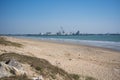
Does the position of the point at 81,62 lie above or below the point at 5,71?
below

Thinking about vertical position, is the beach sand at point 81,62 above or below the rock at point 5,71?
→ below

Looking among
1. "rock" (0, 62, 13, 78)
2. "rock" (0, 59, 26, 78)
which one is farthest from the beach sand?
"rock" (0, 62, 13, 78)

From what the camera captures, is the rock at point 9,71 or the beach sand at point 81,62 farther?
the beach sand at point 81,62

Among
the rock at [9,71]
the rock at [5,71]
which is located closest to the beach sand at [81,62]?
the rock at [9,71]

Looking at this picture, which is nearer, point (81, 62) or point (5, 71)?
point (5, 71)

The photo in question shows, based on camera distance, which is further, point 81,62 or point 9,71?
point 81,62

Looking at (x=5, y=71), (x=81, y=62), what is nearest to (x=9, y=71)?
(x=5, y=71)

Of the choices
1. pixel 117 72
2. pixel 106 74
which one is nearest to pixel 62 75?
pixel 106 74

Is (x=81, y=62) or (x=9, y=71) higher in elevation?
(x=9, y=71)

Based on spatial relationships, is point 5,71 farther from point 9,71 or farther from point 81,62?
point 81,62

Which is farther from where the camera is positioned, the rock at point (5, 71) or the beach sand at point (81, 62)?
the beach sand at point (81, 62)

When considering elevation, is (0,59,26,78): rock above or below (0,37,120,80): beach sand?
above

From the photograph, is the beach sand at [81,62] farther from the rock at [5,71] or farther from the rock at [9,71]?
the rock at [5,71]

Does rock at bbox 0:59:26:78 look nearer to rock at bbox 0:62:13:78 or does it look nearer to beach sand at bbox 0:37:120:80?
rock at bbox 0:62:13:78
